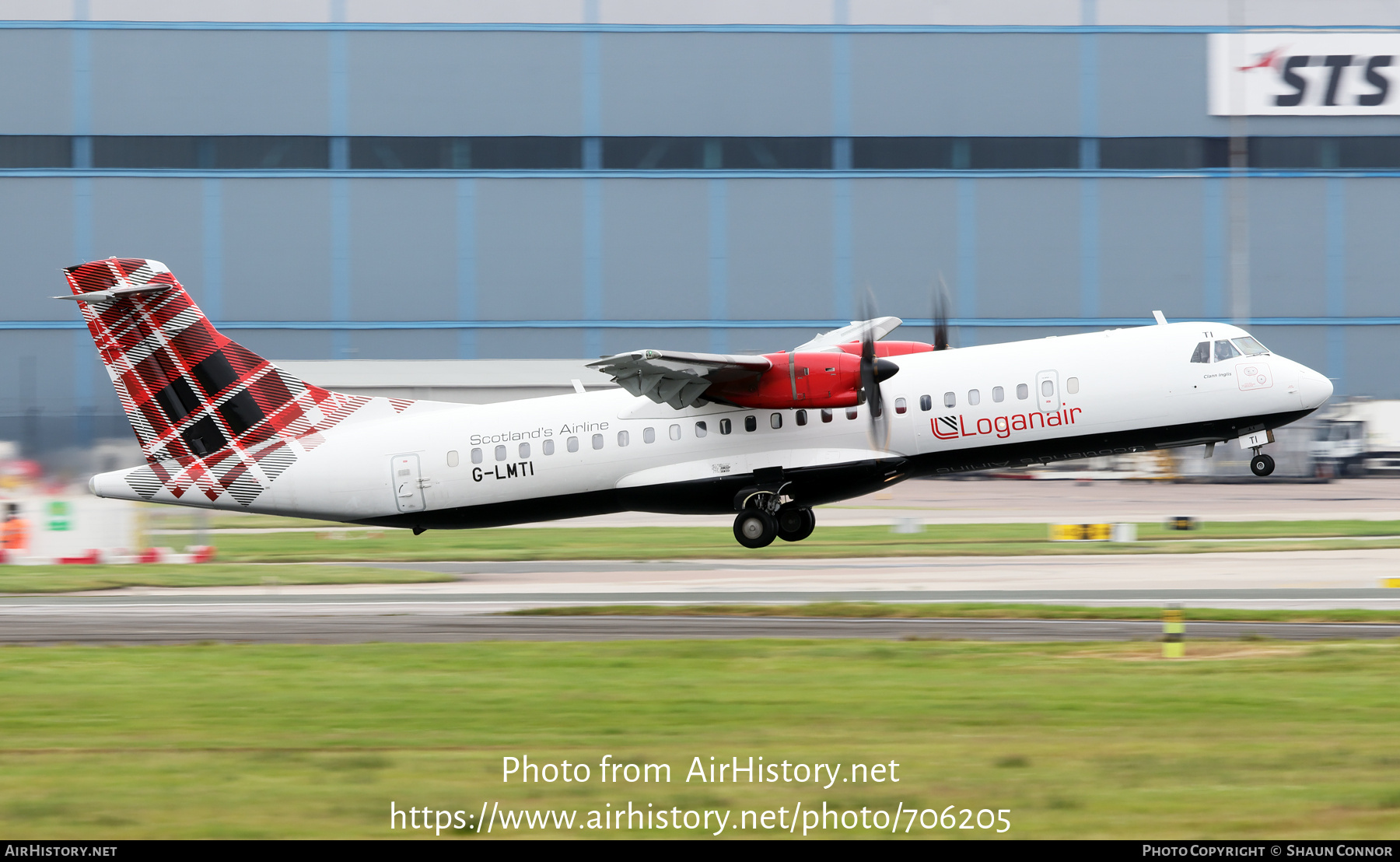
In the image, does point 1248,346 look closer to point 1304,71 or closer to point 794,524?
point 794,524

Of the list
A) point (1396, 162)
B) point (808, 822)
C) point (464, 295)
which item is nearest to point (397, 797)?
point (808, 822)

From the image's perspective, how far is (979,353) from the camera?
81.4ft

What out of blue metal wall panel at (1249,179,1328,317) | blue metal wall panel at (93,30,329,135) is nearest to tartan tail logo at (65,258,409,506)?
blue metal wall panel at (93,30,329,135)

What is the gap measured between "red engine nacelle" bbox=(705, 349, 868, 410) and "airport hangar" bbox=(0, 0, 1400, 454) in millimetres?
29972

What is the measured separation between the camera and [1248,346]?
24266mm

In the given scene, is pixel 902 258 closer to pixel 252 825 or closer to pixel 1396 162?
pixel 1396 162

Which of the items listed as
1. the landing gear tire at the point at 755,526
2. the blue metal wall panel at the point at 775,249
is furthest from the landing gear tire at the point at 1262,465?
the blue metal wall panel at the point at 775,249

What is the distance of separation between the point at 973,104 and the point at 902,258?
6859mm

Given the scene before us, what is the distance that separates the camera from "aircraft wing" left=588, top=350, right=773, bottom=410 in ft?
76.0

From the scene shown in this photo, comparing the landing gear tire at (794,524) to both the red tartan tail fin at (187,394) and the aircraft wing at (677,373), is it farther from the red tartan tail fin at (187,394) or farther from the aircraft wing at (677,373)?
the red tartan tail fin at (187,394)

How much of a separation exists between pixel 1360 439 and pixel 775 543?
104ft

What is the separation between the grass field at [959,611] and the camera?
18953 millimetres

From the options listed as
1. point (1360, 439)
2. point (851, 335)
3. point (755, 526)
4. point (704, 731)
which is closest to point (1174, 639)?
point (704, 731)

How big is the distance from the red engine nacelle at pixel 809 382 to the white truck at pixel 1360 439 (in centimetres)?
3579
